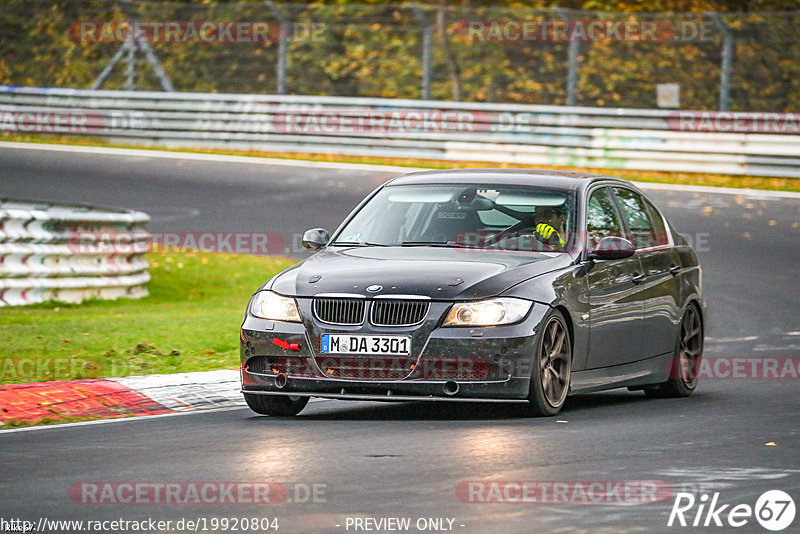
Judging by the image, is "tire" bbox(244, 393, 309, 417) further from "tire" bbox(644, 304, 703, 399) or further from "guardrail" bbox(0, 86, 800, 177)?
"guardrail" bbox(0, 86, 800, 177)

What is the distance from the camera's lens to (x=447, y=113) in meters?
28.2

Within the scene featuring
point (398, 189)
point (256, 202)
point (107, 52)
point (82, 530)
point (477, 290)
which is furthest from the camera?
point (107, 52)

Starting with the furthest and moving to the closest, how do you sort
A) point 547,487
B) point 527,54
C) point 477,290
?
point 527,54, point 477,290, point 547,487

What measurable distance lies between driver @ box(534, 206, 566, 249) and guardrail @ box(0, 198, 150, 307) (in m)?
7.31

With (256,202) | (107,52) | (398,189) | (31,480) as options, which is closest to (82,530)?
(31,480)

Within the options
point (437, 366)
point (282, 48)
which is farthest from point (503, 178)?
point (282, 48)

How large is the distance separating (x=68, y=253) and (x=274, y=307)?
7.54 m

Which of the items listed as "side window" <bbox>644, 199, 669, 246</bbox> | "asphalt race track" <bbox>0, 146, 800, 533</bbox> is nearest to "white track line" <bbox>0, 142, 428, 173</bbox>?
"asphalt race track" <bbox>0, 146, 800, 533</bbox>

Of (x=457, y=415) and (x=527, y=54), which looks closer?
(x=457, y=415)

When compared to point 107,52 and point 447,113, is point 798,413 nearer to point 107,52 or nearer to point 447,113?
point 447,113

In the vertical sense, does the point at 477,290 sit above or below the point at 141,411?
above

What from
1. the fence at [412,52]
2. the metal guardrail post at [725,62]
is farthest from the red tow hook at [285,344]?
the metal guardrail post at [725,62]

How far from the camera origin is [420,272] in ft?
31.4

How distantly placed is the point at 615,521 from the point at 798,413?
4173 millimetres
